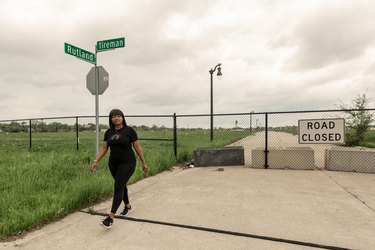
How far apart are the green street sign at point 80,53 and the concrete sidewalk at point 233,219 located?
3.60 m

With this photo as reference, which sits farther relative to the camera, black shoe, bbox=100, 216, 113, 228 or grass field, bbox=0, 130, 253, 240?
grass field, bbox=0, 130, 253, 240

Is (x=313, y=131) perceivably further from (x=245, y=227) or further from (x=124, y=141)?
(x=124, y=141)

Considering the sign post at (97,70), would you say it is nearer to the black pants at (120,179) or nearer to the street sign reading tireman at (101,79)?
the street sign reading tireman at (101,79)

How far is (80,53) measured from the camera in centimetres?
671

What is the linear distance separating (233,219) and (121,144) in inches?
79.6

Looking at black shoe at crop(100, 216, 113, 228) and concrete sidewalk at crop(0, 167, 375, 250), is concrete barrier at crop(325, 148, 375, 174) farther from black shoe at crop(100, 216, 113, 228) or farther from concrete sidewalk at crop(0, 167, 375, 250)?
black shoe at crop(100, 216, 113, 228)

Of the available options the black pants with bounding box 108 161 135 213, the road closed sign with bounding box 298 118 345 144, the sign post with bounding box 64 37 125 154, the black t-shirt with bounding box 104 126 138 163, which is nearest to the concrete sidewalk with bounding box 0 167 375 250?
the black pants with bounding box 108 161 135 213

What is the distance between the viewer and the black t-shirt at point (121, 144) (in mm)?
3902

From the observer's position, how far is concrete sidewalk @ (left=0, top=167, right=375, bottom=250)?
3.20m

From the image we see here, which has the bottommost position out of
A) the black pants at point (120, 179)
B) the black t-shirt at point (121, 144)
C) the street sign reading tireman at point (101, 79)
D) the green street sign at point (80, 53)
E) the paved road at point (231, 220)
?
the paved road at point (231, 220)

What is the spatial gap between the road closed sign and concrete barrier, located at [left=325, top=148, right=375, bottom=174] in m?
0.50

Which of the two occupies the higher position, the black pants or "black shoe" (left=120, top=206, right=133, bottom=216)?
the black pants

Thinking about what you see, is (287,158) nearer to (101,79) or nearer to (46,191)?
(101,79)

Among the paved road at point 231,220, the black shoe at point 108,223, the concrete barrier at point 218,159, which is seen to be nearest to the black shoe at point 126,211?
the paved road at point 231,220
